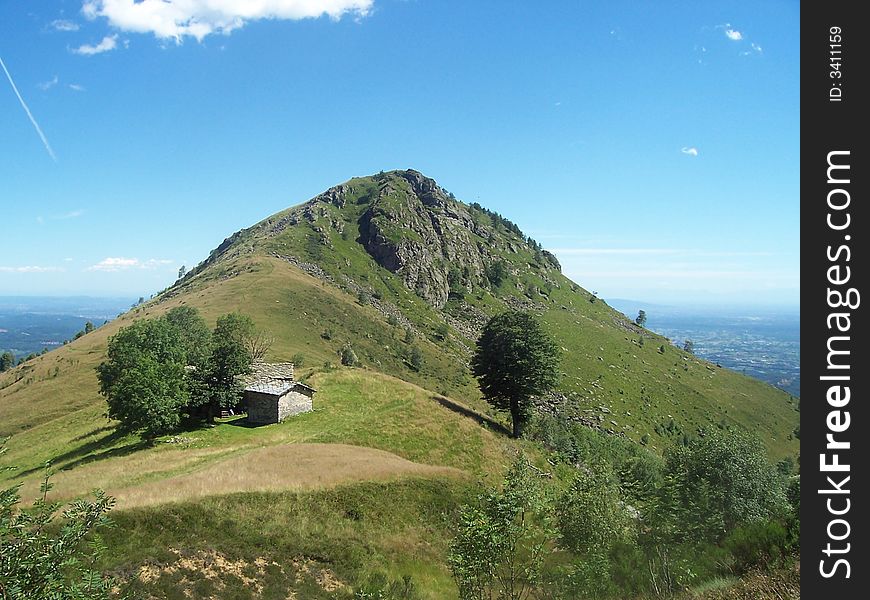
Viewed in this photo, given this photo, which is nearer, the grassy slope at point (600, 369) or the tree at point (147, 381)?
the tree at point (147, 381)

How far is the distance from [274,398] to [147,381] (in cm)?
1239

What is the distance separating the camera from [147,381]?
135ft

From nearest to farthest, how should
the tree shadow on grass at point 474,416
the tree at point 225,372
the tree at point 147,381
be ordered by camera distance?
1. the tree at point 147,381
2. the tree at point 225,372
3. the tree shadow on grass at point 474,416

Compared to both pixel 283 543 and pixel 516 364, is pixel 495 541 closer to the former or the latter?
pixel 283 543

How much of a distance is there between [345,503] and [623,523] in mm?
15905

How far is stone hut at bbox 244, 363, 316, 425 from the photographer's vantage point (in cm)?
4978

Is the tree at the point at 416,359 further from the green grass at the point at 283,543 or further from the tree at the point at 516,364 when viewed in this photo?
the green grass at the point at 283,543

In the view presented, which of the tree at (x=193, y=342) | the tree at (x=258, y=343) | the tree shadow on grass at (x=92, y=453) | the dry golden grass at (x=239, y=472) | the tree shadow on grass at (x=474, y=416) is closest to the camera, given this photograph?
the dry golden grass at (x=239, y=472)

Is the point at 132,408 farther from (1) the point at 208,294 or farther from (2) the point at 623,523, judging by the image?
(1) the point at 208,294
